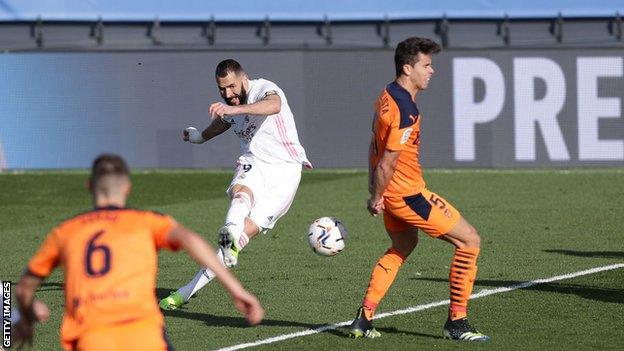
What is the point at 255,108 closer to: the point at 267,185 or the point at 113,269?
the point at 267,185

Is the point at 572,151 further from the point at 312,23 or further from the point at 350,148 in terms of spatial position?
the point at 312,23

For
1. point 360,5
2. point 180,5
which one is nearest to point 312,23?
point 360,5

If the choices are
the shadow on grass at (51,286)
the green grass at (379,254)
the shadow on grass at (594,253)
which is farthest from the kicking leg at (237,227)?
the shadow on grass at (594,253)

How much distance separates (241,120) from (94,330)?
5551mm

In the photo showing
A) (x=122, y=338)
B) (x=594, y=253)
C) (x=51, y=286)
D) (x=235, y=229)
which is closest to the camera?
(x=122, y=338)

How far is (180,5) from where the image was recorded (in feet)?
105

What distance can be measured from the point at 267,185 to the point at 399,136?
2289 millimetres

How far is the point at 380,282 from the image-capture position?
31.5 ft

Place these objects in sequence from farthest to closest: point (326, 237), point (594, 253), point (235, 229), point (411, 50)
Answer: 1. point (594, 253)
2. point (235, 229)
3. point (326, 237)
4. point (411, 50)

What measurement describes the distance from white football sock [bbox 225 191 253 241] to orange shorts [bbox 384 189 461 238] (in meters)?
1.69

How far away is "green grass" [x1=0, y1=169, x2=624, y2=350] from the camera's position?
986 cm

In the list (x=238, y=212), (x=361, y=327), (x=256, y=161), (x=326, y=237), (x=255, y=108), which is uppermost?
(x=255, y=108)

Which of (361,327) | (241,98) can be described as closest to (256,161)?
(241,98)

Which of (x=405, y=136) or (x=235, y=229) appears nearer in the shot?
(x=405, y=136)
